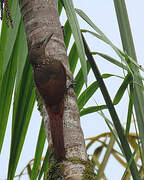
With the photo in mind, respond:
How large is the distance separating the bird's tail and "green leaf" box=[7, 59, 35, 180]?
228 mm

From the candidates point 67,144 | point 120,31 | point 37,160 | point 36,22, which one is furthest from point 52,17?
point 37,160

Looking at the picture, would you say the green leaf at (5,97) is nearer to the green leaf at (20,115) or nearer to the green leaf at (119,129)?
the green leaf at (20,115)

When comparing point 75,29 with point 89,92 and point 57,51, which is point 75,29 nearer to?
point 57,51

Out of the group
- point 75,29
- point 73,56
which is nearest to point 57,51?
point 75,29

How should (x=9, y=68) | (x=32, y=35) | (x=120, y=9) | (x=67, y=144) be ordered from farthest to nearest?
(x=9, y=68) → (x=120, y=9) → (x=32, y=35) → (x=67, y=144)

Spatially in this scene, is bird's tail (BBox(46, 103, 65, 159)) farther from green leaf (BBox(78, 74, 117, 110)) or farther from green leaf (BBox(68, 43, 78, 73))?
green leaf (BBox(68, 43, 78, 73))

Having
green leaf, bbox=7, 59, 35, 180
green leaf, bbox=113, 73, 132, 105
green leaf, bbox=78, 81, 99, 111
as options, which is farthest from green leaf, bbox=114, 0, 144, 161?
green leaf, bbox=7, 59, 35, 180

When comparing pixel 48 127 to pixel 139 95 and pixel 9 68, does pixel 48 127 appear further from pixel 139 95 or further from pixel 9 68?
pixel 9 68

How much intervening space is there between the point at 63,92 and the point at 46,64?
0.21 ft

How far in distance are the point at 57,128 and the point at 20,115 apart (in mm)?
316

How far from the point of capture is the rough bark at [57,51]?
753mm

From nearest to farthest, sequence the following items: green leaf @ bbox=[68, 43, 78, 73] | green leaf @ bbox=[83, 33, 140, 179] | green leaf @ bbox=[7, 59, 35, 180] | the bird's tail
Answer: the bird's tail, green leaf @ bbox=[83, 33, 140, 179], green leaf @ bbox=[7, 59, 35, 180], green leaf @ bbox=[68, 43, 78, 73]

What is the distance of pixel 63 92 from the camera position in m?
0.84

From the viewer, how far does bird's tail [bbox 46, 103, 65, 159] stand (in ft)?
2.46
